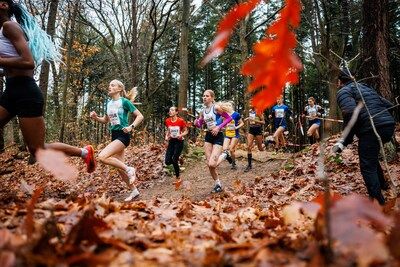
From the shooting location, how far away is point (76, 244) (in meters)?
1.52

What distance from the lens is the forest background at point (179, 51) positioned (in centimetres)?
745

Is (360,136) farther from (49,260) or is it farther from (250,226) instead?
(49,260)

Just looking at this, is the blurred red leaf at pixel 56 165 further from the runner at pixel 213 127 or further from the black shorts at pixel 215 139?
the black shorts at pixel 215 139

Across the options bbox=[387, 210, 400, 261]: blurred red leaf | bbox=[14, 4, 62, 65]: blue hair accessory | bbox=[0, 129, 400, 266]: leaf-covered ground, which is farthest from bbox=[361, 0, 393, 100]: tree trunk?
bbox=[387, 210, 400, 261]: blurred red leaf

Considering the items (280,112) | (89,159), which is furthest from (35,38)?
(280,112)

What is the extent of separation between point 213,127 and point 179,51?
804 centimetres

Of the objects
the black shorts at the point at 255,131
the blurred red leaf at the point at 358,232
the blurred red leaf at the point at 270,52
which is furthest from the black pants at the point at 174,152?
the blurred red leaf at the point at 358,232

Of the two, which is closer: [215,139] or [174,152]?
[215,139]

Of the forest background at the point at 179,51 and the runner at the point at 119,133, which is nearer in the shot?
the runner at the point at 119,133

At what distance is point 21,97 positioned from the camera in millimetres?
3465

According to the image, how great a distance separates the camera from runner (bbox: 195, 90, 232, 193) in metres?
7.63

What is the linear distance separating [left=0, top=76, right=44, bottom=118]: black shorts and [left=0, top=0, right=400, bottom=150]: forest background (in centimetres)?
256

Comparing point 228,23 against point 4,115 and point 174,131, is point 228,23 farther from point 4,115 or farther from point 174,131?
point 174,131

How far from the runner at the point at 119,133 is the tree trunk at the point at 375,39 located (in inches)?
175
